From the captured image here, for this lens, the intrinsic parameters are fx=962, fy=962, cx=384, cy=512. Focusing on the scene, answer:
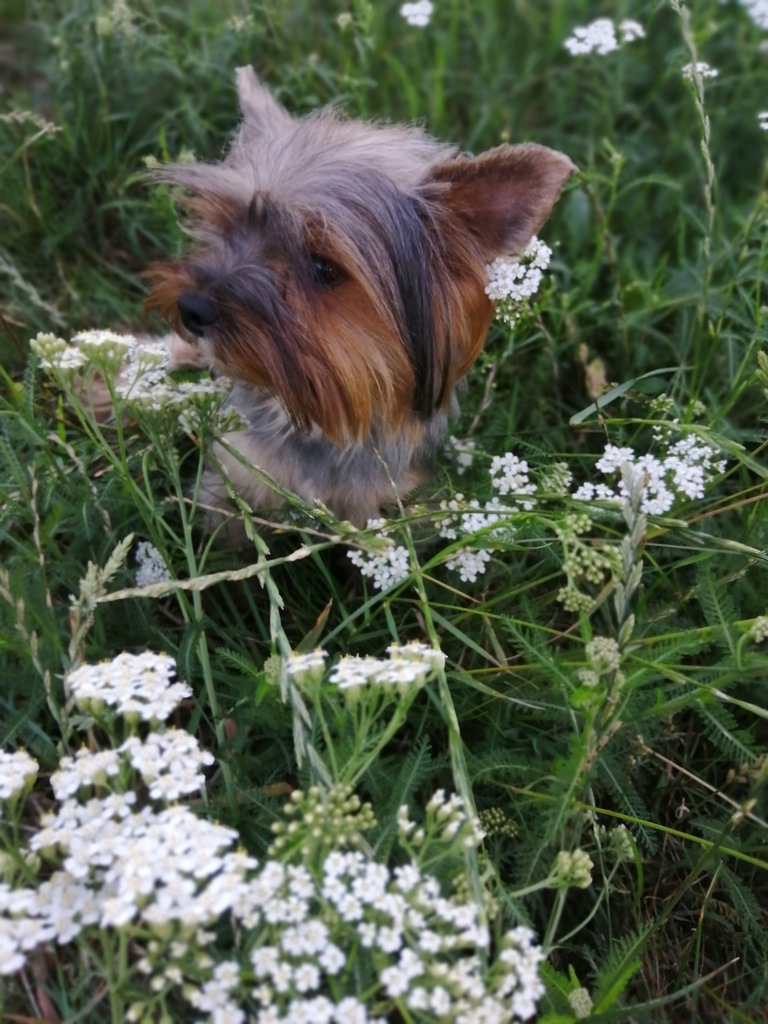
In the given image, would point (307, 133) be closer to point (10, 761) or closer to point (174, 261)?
point (174, 261)

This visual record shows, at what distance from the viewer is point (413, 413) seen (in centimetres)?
356

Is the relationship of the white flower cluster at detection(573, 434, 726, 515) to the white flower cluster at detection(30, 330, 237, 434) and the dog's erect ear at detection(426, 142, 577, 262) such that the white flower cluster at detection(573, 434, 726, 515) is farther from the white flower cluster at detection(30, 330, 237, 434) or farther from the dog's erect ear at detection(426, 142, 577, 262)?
the white flower cluster at detection(30, 330, 237, 434)

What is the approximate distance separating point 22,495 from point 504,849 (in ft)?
6.28

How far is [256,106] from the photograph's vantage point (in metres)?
3.84

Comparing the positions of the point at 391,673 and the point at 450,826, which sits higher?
the point at 391,673

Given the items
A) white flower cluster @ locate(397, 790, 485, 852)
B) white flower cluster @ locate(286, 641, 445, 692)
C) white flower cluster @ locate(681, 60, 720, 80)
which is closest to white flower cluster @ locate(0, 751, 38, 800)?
white flower cluster @ locate(286, 641, 445, 692)

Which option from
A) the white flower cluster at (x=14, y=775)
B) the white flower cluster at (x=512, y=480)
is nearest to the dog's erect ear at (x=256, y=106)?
the white flower cluster at (x=512, y=480)

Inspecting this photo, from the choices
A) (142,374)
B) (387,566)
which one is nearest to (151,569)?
(142,374)

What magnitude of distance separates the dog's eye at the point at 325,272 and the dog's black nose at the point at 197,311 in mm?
369

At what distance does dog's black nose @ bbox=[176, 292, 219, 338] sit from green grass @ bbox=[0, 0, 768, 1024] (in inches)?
16.5

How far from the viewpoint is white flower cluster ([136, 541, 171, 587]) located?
124 inches

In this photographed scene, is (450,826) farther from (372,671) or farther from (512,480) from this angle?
(512,480)

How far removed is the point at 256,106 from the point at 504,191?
1.30m

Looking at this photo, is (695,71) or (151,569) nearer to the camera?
(151,569)
